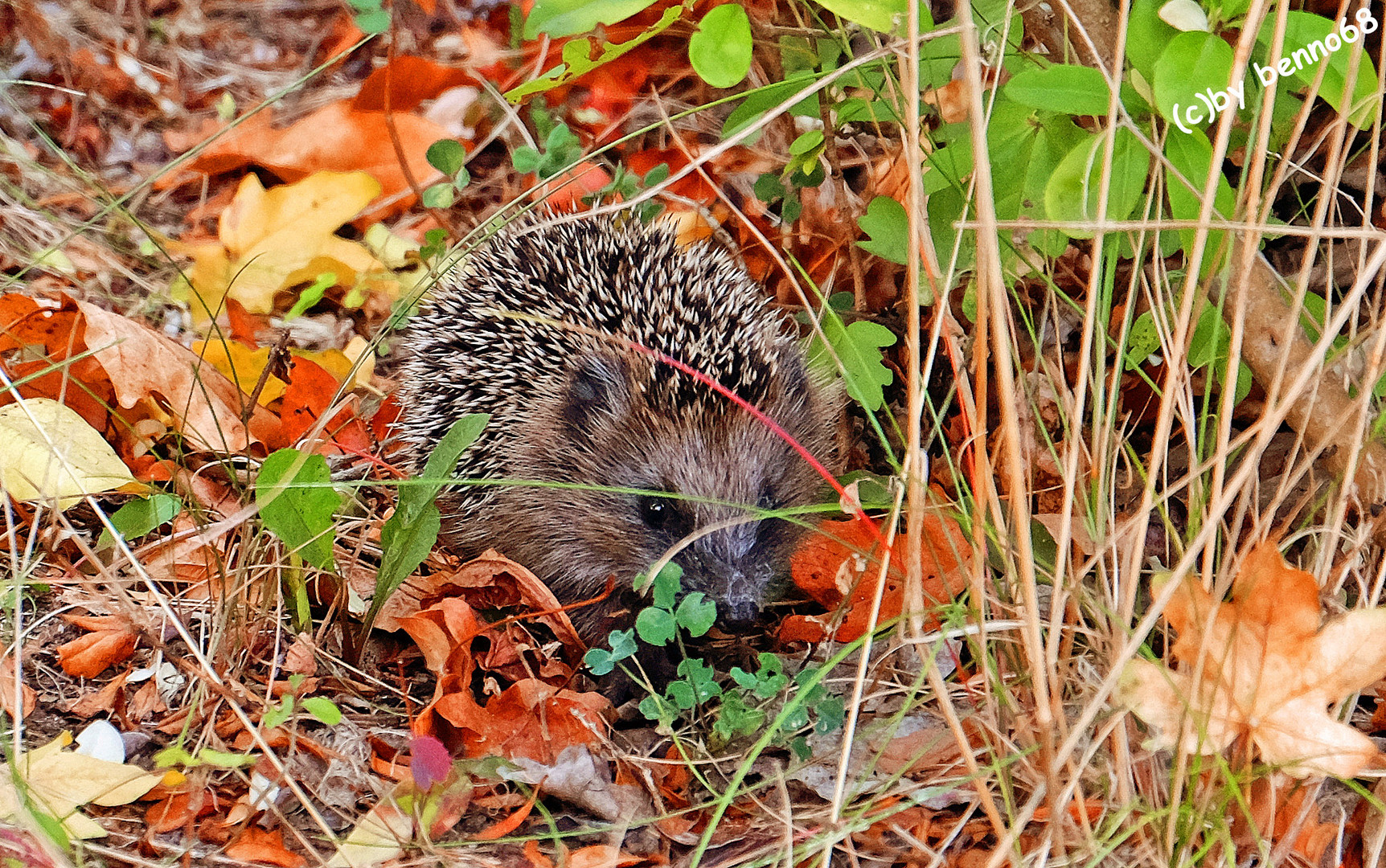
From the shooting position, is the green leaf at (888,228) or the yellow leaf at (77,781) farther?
the green leaf at (888,228)

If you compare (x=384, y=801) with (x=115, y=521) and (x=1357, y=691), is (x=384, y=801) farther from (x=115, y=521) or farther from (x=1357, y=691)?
(x=1357, y=691)

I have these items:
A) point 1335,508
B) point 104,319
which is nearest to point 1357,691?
point 1335,508

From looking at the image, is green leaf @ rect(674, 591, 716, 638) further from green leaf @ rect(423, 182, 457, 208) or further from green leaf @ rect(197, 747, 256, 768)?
green leaf @ rect(423, 182, 457, 208)

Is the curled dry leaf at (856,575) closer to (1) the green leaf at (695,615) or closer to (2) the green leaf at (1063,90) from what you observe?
(1) the green leaf at (695,615)

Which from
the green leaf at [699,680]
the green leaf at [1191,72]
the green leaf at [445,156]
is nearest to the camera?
the green leaf at [1191,72]

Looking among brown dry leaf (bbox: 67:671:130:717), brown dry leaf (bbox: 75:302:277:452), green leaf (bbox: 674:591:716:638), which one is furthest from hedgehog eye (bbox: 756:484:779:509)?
brown dry leaf (bbox: 67:671:130:717)

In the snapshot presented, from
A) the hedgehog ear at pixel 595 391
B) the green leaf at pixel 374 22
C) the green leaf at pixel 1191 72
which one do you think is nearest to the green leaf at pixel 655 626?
the hedgehog ear at pixel 595 391

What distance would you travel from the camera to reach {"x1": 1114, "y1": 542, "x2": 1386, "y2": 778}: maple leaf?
2.07m

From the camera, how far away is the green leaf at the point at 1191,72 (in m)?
2.06

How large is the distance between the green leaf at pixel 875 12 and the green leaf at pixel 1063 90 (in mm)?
271

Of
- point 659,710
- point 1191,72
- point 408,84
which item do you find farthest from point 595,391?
point 408,84

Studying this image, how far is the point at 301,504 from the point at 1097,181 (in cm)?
209

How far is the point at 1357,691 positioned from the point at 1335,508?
40 cm

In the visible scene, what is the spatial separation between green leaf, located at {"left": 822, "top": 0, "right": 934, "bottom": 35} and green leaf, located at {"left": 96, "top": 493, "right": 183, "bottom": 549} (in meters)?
2.21
